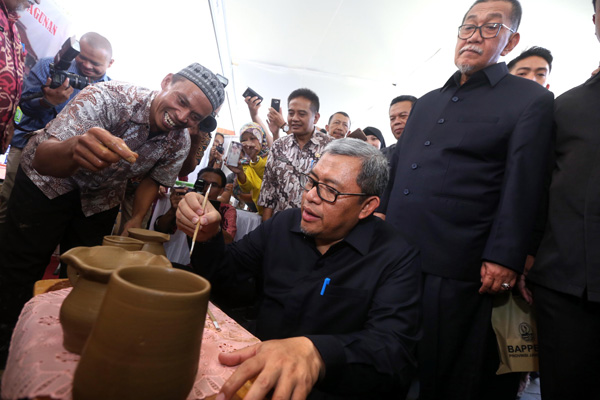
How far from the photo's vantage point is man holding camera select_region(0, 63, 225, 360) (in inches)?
63.9

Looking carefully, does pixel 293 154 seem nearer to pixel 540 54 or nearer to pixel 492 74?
pixel 492 74

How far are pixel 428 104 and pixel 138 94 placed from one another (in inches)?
68.8

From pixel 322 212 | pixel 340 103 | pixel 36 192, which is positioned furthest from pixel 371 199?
→ pixel 340 103

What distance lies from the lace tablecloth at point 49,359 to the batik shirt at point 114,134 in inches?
42.0

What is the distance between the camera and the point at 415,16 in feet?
13.1

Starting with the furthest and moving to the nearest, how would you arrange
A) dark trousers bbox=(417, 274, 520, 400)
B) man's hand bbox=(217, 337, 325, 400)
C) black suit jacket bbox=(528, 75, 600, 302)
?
1. dark trousers bbox=(417, 274, 520, 400)
2. black suit jacket bbox=(528, 75, 600, 302)
3. man's hand bbox=(217, 337, 325, 400)

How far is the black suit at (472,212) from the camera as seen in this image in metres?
1.50

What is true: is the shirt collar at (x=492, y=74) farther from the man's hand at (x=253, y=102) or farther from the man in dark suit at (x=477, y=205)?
the man's hand at (x=253, y=102)

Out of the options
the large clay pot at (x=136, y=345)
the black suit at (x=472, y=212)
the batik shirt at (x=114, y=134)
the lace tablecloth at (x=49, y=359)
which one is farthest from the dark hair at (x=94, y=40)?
the large clay pot at (x=136, y=345)

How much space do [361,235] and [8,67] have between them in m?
1.98

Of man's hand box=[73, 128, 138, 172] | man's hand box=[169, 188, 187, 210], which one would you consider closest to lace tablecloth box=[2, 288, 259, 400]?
man's hand box=[73, 128, 138, 172]

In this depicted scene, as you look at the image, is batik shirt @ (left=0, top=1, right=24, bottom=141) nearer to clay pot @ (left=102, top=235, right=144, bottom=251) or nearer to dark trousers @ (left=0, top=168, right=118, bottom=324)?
dark trousers @ (left=0, top=168, right=118, bottom=324)

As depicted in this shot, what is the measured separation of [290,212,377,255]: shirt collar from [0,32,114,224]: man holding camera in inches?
91.2

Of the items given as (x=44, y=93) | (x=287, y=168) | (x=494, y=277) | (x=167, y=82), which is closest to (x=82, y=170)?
(x=167, y=82)
